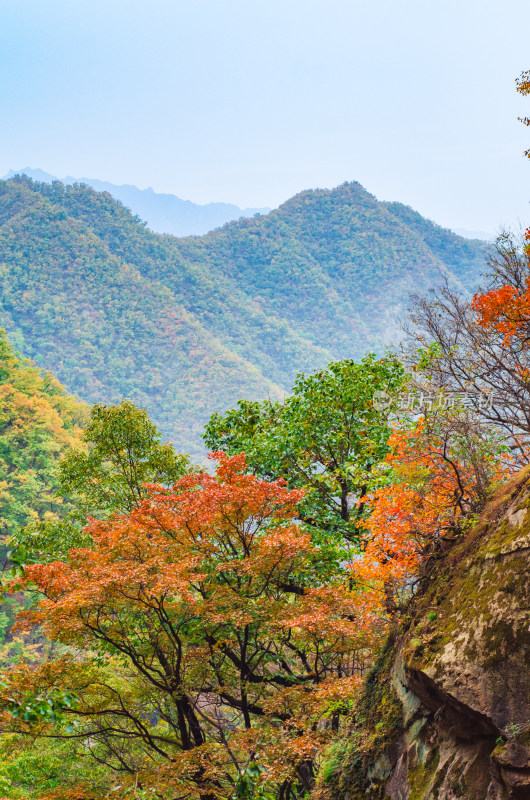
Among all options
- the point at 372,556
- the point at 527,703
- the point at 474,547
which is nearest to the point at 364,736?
the point at 372,556

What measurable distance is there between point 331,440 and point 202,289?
11775cm

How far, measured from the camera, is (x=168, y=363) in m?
104

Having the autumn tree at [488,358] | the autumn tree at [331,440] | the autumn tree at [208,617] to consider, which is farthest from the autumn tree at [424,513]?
the autumn tree at [331,440]

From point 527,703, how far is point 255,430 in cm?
923

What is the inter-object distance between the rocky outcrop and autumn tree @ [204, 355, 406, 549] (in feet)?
14.8

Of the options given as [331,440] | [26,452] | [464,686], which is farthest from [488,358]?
→ [26,452]

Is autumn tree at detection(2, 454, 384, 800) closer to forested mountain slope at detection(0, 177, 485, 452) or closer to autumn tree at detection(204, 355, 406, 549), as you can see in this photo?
autumn tree at detection(204, 355, 406, 549)

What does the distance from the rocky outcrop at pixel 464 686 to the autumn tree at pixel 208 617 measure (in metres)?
0.92

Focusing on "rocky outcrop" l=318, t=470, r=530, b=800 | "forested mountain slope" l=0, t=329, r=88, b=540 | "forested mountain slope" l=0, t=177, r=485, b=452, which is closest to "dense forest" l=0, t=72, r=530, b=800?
"rocky outcrop" l=318, t=470, r=530, b=800

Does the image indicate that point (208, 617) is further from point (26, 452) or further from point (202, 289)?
point (202, 289)

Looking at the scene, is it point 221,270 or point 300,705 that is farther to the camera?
point 221,270

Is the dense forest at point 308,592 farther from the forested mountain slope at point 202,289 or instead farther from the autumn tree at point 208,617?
the forested mountain slope at point 202,289

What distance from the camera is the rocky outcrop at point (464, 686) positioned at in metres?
3.92

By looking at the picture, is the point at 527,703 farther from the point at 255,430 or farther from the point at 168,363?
the point at 168,363
